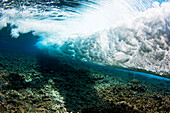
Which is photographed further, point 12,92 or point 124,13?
point 124,13

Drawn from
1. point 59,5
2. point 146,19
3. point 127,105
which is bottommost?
point 127,105

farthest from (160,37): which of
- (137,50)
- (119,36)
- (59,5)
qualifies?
(59,5)

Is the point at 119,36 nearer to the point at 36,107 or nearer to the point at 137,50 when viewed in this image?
the point at 137,50

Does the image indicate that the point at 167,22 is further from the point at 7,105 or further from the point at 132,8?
the point at 7,105

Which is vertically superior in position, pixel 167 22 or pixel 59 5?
pixel 59 5

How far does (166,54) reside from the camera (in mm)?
1925

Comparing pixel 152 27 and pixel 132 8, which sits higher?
pixel 132 8

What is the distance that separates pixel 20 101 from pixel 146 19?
3682mm

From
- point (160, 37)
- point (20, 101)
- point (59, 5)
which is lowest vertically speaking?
point (20, 101)

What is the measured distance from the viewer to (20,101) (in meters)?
1.97

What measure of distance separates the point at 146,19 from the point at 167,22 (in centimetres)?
50

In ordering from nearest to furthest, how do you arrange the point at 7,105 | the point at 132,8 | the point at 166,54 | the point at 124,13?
the point at 7,105 < the point at 166,54 < the point at 132,8 < the point at 124,13

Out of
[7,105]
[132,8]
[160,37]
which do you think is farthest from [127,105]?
[132,8]

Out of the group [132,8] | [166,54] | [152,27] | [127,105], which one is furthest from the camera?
[132,8]
